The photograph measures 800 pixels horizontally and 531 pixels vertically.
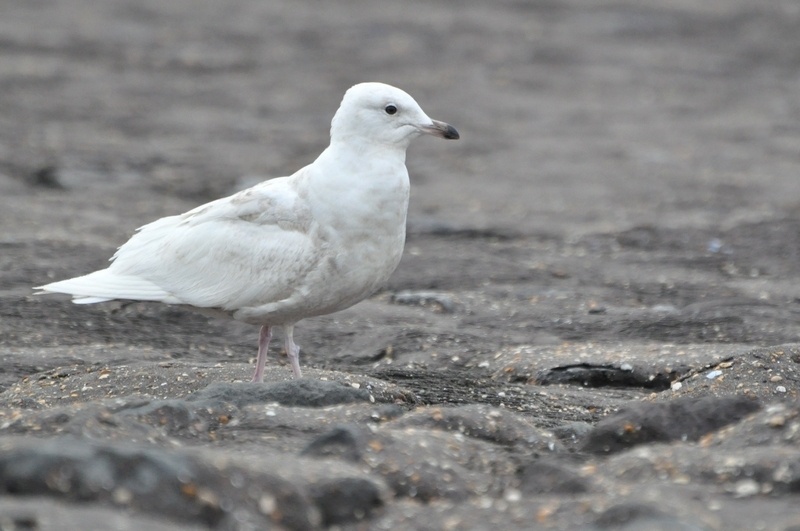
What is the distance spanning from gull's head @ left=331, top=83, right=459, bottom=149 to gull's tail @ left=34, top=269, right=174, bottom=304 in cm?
121

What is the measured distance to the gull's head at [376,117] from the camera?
6230mm

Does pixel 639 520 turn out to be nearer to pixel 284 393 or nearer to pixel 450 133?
pixel 284 393

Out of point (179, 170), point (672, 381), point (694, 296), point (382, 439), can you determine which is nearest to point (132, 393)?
point (382, 439)

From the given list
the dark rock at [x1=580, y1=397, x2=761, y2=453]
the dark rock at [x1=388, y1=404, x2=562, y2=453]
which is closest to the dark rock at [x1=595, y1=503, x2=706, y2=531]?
the dark rock at [x1=580, y1=397, x2=761, y2=453]

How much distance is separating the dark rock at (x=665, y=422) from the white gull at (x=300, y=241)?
1.63 metres

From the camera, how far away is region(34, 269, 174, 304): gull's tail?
20.9 feet

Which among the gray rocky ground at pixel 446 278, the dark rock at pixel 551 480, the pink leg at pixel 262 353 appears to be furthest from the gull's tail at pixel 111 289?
the dark rock at pixel 551 480

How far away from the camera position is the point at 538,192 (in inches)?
515

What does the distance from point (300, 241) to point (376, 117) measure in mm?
756

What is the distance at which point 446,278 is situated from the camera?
9141mm

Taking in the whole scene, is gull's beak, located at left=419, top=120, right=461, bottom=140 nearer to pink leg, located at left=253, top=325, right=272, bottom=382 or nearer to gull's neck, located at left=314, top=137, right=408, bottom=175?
gull's neck, located at left=314, top=137, right=408, bottom=175

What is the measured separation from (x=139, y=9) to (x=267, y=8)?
6.63 feet

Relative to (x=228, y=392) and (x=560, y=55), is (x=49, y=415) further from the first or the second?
(x=560, y=55)

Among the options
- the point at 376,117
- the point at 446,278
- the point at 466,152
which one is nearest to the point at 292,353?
the point at 376,117
